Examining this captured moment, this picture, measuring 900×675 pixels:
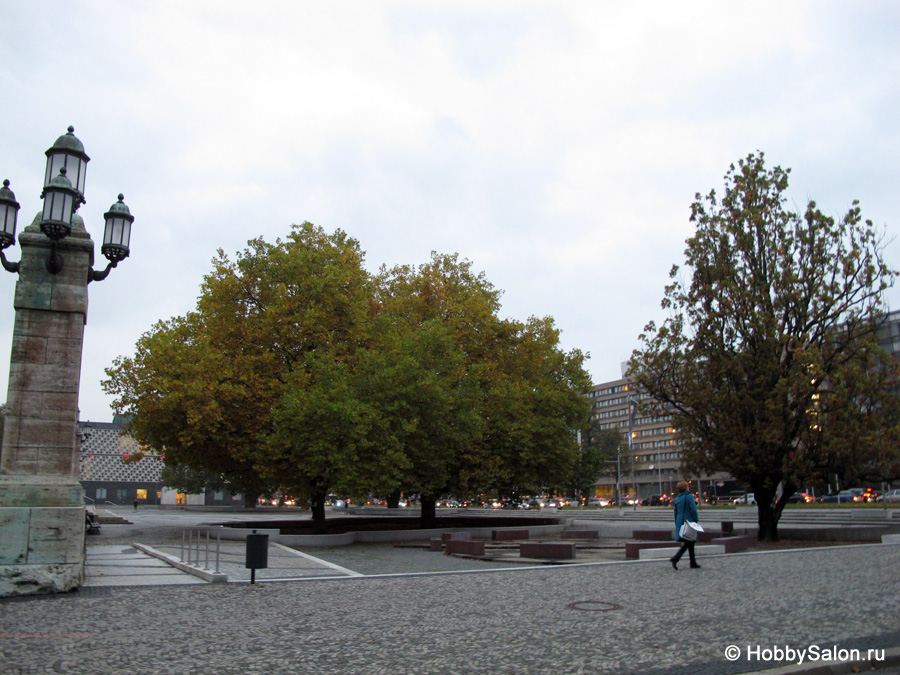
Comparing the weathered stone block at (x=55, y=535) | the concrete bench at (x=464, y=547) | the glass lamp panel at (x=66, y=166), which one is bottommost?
the concrete bench at (x=464, y=547)

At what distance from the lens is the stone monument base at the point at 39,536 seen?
34.5 ft

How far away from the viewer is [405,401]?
25641mm

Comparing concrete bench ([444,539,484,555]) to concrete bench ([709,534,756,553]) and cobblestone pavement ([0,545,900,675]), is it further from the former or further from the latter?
concrete bench ([709,534,756,553])

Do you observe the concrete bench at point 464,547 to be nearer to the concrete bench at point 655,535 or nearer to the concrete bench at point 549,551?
the concrete bench at point 549,551

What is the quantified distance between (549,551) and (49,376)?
12170 millimetres

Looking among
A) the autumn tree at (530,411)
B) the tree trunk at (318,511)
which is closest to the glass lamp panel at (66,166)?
the tree trunk at (318,511)

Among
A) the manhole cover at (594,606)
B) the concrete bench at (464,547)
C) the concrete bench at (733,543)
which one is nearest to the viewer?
the manhole cover at (594,606)

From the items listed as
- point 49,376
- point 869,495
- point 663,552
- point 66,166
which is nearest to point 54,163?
point 66,166

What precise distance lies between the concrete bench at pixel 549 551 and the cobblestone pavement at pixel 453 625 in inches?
179

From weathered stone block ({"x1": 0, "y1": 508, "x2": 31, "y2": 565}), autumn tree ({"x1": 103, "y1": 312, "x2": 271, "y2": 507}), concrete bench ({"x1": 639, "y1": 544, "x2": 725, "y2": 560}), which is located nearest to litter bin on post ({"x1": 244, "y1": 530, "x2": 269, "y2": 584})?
weathered stone block ({"x1": 0, "y1": 508, "x2": 31, "y2": 565})

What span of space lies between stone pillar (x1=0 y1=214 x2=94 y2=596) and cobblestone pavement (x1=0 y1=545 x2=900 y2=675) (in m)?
0.56

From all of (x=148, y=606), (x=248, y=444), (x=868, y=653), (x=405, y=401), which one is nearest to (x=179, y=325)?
(x=248, y=444)

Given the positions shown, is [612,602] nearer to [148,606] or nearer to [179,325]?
[148,606]

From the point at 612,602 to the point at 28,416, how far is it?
9590 millimetres
